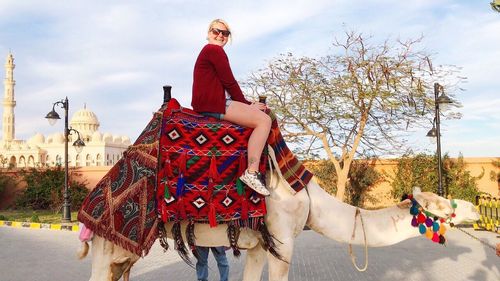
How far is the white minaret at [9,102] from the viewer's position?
307 ft

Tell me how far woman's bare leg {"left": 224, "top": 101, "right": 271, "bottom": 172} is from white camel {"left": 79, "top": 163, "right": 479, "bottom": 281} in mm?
341

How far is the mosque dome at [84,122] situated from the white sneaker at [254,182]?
3939 inches

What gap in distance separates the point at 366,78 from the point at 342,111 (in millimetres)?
1843

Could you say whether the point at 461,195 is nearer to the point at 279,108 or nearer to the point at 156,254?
the point at 279,108

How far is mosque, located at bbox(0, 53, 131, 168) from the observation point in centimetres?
9069

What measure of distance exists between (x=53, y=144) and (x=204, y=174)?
9572 cm

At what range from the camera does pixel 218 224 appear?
4.30m

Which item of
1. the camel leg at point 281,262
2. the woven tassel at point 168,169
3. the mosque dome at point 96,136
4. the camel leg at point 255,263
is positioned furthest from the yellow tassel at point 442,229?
the mosque dome at point 96,136

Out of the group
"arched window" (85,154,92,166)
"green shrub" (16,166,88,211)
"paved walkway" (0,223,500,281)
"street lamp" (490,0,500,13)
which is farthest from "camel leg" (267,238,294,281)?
"arched window" (85,154,92,166)

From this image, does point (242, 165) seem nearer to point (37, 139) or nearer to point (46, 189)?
point (46, 189)

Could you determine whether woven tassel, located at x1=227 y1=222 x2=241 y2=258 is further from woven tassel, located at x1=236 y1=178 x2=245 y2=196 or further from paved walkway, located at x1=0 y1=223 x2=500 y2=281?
paved walkway, located at x1=0 y1=223 x2=500 y2=281

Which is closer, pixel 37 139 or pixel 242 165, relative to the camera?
pixel 242 165

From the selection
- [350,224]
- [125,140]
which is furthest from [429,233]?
[125,140]

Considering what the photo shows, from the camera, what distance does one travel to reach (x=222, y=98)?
4.40 metres
